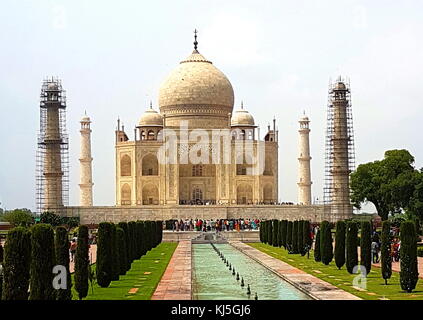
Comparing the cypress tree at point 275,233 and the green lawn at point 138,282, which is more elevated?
the cypress tree at point 275,233

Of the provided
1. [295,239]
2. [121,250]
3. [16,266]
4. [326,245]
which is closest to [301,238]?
[295,239]

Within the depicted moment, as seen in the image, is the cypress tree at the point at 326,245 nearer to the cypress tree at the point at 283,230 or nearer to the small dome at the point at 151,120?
the cypress tree at the point at 283,230

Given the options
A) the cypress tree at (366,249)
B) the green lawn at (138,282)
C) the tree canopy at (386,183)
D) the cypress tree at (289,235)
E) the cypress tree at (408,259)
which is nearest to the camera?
the cypress tree at (408,259)

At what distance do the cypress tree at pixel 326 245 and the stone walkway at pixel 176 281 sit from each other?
2495 mm

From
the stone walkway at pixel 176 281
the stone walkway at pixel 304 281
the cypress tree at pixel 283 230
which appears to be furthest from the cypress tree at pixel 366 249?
the cypress tree at pixel 283 230

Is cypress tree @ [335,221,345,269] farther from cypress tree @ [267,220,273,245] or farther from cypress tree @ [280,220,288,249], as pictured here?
cypress tree @ [267,220,273,245]

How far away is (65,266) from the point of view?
34.8ft

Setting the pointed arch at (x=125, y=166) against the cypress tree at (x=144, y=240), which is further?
the pointed arch at (x=125, y=166)

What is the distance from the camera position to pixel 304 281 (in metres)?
13.2

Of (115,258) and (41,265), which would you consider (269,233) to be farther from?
(41,265)

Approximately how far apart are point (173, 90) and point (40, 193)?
7599 mm

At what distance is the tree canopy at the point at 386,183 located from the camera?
29.7 meters
